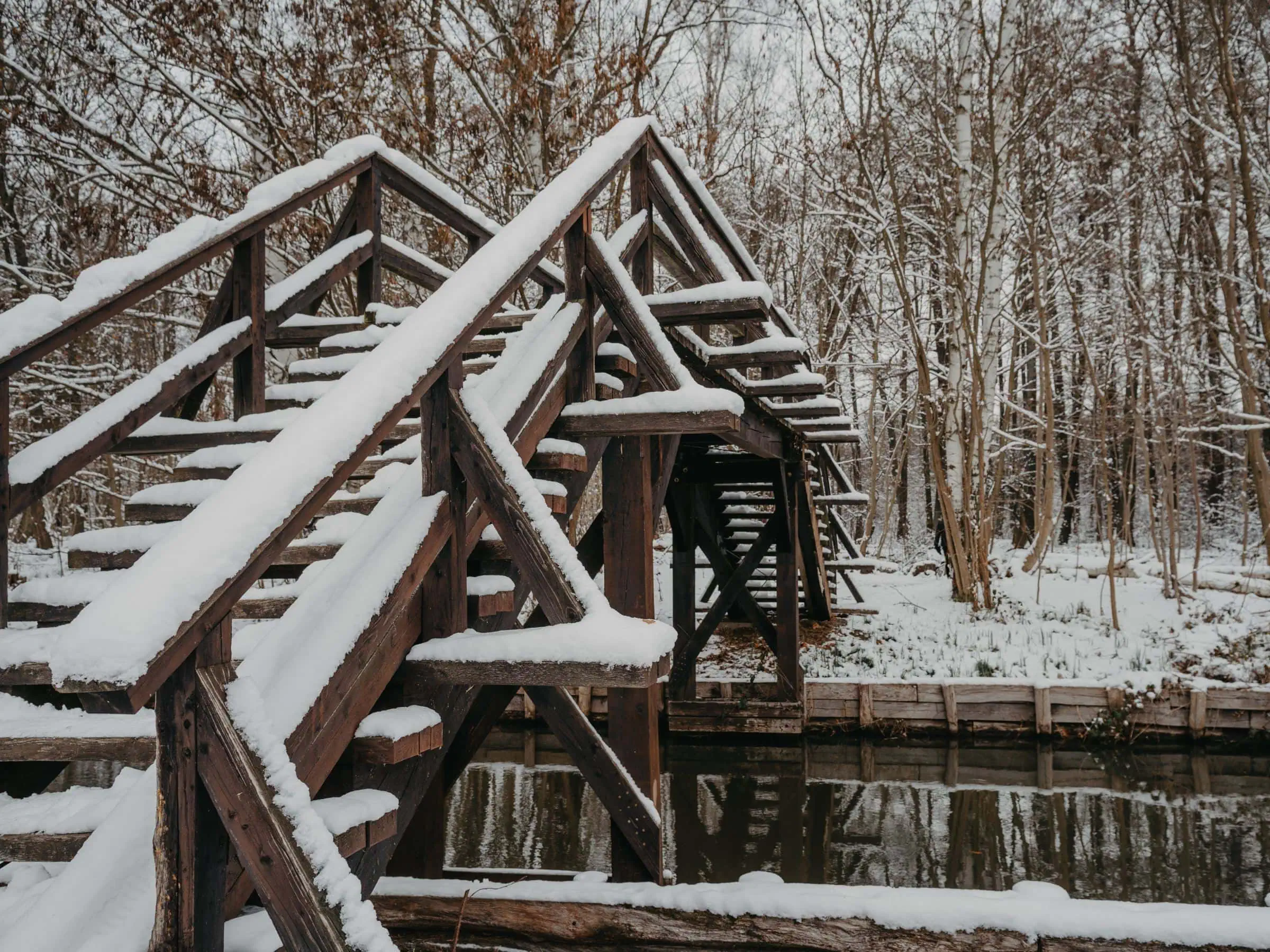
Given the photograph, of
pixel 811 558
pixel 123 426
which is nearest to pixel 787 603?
pixel 811 558

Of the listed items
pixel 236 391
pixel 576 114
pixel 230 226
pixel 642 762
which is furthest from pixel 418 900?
pixel 576 114

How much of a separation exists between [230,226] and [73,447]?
108cm

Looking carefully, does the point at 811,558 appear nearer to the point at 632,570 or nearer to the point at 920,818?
the point at 920,818

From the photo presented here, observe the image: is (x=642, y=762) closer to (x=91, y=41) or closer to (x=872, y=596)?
(x=91, y=41)

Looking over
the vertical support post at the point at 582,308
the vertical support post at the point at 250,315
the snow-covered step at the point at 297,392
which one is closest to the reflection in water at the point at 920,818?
the snow-covered step at the point at 297,392

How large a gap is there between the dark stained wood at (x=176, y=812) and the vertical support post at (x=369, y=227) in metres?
3.44

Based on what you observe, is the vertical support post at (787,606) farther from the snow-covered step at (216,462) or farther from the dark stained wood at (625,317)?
the snow-covered step at (216,462)

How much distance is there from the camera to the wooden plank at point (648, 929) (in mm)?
2941

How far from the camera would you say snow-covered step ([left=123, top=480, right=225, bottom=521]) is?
3346 millimetres

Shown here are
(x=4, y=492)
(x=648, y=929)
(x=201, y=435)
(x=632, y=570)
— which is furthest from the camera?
(x=632, y=570)

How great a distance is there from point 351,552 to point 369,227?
3.00 m

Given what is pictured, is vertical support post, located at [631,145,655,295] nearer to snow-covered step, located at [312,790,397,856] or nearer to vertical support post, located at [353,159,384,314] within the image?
vertical support post, located at [353,159,384,314]

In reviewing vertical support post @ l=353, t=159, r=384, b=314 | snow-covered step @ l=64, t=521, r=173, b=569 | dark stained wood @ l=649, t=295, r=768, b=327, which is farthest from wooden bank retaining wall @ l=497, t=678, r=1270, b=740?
snow-covered step @ l=64, t=521, r=173, b=569

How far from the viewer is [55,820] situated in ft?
7.18
